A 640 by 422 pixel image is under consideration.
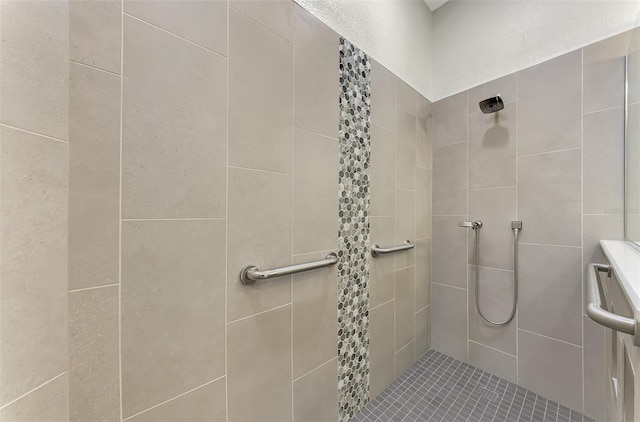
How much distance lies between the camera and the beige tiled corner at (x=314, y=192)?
38.4 inches

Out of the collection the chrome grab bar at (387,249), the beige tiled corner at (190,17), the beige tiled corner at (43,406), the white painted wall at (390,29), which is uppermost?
the white painted wall at (390,29)

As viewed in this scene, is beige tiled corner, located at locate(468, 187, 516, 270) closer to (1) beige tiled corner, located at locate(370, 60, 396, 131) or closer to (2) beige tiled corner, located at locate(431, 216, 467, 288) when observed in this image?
(2) beige tiled corner, located at locate(431, 216, 467, 288)

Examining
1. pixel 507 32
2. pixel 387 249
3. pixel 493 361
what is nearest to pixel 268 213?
pixel 387 249

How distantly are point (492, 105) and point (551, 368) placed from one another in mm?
1465

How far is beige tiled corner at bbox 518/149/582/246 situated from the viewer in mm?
1224

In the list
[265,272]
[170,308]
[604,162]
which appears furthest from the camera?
[604,162]

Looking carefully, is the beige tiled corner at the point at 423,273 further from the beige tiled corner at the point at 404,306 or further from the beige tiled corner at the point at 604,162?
the beige tiled corner at the point at 604,162

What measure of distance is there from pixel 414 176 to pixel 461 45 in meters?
0.97

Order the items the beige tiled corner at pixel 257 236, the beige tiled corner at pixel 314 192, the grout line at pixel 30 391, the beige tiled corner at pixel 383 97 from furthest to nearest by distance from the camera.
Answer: the beige tiled corner at pixel 383 97, the beige tiled corner at pixel 314 192, the beige tiled corner at pixel 257 236, the grout line at pixel 30 391

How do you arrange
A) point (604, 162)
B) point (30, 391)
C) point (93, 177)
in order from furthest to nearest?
point (604, 162) → point (93, 177) → point (30, 391)

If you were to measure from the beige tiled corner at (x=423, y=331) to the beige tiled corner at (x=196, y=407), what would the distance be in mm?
1295

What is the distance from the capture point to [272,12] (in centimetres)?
89

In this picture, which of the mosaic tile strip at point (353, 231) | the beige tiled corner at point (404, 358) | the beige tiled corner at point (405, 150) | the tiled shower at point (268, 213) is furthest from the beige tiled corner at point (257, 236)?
the beige tiled corner at point (404, 358)

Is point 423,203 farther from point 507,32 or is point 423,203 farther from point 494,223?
point 507,32
